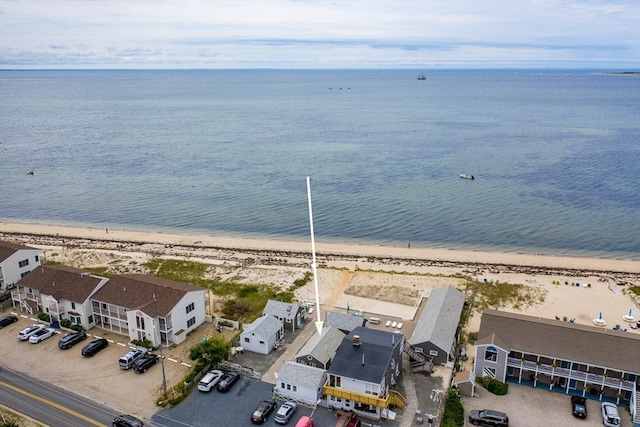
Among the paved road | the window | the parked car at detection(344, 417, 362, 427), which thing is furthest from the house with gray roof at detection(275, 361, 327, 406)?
the window

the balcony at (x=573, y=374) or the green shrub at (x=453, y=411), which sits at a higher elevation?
the balcony at (x=573, y=374)

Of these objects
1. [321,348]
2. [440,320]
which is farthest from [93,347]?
[440,320]

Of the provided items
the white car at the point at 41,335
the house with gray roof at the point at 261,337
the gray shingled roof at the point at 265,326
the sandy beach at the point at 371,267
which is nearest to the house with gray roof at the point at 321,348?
the house with gray roof at the point at 261,337

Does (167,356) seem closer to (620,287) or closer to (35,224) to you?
(620,287)

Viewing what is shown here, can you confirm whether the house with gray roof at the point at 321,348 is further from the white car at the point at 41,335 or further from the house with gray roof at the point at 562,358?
the white car at the point at 41,335

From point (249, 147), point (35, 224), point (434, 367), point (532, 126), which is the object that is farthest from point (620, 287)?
point (532, 126)
